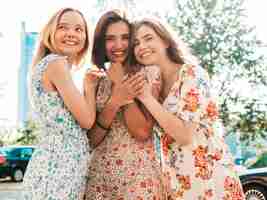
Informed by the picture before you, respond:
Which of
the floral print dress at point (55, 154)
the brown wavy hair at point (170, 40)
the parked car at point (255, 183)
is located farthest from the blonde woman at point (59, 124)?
the parked car at point (255, 183)

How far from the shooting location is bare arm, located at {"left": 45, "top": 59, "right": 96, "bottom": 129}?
2494 mm

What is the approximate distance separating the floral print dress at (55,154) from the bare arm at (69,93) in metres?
0.04

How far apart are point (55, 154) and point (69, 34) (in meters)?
0.59

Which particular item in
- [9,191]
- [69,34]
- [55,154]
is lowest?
[9,191]

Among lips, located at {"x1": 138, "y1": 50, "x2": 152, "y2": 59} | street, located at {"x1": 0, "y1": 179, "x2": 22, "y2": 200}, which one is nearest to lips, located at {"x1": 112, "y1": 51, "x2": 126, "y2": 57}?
lips, located at {"x1": 138, "y1": 50, "x2": 152, "y2": 59}

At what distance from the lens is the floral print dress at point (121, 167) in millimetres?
2703

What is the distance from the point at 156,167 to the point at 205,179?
26 cm

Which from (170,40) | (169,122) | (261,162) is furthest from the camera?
(261,162)

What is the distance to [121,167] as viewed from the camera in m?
2.73

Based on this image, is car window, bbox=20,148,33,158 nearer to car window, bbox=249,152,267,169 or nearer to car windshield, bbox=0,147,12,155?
car windshield, bbox=0,147,12,155

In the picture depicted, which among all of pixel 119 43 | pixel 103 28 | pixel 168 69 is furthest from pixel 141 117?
pixel 103 28

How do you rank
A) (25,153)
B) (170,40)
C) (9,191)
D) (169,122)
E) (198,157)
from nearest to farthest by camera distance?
(169,122), (198,157), (170,40), (9,191), (25,153)

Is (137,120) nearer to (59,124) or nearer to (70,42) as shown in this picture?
(59,124)

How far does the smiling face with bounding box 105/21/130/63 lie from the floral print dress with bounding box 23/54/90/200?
11.6 inches
